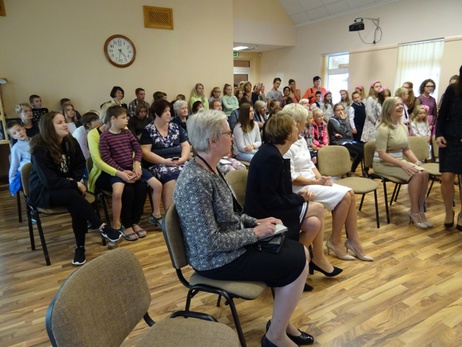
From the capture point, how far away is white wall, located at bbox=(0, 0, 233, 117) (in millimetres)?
A: 5457

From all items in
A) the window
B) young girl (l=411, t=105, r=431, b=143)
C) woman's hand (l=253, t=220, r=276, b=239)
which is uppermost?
the window

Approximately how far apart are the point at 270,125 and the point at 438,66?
5991 millimetres

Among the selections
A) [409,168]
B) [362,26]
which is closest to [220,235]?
[409,168]

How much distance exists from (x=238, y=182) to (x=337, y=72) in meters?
7.42

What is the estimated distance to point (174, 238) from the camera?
1494 millimetres

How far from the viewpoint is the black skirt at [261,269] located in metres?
1.51

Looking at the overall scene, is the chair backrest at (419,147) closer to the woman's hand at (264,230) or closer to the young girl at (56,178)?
the woman's hand at (264,230)

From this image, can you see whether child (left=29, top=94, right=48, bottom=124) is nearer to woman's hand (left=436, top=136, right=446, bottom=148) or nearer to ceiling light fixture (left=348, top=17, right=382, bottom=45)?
woman's hand (left=436, top=136, right=446, bottom=148)

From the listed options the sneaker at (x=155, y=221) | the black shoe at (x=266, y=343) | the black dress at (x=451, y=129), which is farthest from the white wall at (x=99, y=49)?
the black shoe at (x=266, y=343)

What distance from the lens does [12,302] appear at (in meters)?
2.20

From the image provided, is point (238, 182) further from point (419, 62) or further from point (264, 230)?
point (419, 62)

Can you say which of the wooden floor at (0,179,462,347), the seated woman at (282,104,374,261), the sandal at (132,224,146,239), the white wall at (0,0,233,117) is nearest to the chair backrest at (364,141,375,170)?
the wooden floor at (0,179,462,347)

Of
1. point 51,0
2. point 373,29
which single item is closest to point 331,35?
point 373,29

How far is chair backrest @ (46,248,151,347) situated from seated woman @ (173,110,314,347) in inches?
12.2
